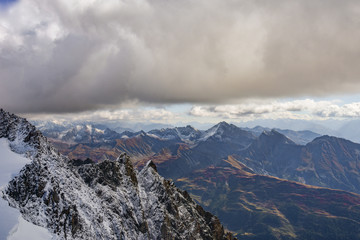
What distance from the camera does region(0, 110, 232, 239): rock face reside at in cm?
5759

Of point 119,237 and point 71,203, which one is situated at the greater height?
point 71,203

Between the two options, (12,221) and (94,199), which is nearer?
(12,221)

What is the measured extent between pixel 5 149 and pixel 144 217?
5349 cm

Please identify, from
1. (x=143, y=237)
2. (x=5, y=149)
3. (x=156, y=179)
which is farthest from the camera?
(x=156, y=179)

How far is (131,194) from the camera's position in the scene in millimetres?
100750

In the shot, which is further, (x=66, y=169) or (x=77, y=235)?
(x=66, y=169)

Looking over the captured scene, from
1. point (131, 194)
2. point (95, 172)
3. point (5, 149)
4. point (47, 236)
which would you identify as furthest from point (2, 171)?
point (131, 194)

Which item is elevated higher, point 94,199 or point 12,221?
point 12,221

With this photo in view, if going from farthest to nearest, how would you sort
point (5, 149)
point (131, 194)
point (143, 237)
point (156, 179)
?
point (156, 179) < point (131, 194) < point (143, 237) < point (5, 149)

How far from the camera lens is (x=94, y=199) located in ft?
262

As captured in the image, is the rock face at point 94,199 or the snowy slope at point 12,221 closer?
the snowy slope at point 12,221

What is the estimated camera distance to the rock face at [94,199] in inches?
2267

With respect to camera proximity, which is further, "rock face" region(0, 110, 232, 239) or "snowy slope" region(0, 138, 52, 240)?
"rock face" region(0, 110, 232, 239)

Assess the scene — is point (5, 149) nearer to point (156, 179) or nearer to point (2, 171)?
point (2, 171)
